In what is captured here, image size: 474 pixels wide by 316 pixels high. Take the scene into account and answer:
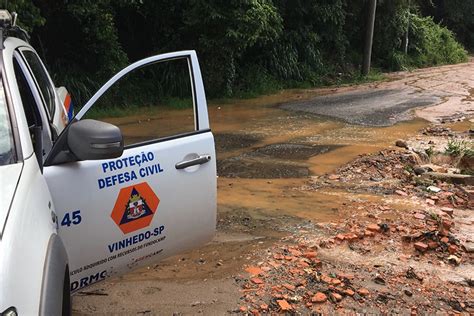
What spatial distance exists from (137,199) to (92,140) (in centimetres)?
57

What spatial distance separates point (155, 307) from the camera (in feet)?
11.6

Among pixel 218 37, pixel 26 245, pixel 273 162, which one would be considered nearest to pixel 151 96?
pixel 218 37

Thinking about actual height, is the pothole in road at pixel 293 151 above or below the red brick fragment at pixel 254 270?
below

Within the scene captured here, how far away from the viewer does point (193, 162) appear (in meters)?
2.95

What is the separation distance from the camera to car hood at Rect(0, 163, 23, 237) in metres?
1.68

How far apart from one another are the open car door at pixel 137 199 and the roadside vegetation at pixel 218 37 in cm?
622

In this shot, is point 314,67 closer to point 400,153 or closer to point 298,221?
point 400,153

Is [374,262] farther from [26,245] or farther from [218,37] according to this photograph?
[218,37]

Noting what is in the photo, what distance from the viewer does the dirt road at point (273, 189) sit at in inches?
146

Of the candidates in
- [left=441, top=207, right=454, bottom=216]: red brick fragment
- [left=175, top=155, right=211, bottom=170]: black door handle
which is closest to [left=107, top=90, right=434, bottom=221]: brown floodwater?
[left=175, top=155, right=211, bottom=170]: black door handle

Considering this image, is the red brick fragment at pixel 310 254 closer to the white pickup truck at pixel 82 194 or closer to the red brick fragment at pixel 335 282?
the red brick fragment at pixel 335 282

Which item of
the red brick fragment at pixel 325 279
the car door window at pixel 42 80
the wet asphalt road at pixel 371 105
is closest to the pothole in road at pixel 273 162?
the wet asphalt road at pixel 371 105

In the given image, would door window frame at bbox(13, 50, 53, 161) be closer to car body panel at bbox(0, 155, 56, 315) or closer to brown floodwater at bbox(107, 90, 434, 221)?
brown floodwater at bbox(107, 90, 434, 221)

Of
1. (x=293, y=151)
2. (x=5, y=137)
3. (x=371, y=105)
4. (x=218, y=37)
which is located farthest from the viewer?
(x=371, y=105)
